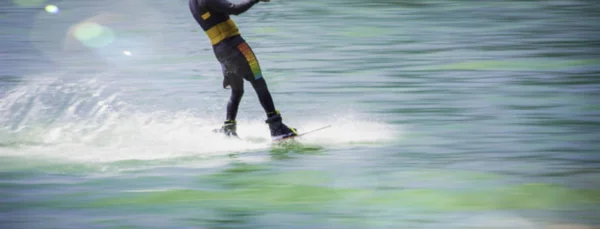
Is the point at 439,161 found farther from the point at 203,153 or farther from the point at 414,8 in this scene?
the point at 414,8

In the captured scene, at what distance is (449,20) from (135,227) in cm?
1303

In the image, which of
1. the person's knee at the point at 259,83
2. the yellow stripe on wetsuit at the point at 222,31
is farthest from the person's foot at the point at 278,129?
the yellow stripe on wetsuit at the point at 222,31

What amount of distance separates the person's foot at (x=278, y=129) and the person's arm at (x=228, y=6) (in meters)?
1.01

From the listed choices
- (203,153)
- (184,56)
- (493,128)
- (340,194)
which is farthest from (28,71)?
(340,194)

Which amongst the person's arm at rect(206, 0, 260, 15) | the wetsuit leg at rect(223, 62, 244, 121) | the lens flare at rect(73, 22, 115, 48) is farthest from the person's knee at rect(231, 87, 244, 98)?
the lens flare at rect(73, 22, 115, 48)

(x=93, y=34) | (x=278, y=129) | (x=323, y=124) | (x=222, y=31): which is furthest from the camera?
(x=93, y=34)

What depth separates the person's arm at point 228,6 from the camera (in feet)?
29.0

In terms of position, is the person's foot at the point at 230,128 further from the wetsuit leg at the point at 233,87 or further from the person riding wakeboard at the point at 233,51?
the person riding wakeboard at the point at 233,51

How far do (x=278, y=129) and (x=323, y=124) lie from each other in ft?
4.03

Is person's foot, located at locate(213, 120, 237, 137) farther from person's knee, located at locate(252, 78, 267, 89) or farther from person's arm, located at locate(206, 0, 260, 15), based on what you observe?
person's arm, located at locate(206, 0, 260, 15)

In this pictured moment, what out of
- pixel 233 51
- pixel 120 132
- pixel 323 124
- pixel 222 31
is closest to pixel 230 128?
pixel 233 51

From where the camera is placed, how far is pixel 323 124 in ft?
34.4

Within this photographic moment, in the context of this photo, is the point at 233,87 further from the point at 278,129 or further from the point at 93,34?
the point at 93,34

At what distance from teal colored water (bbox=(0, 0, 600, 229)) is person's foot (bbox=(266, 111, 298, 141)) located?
111 millimetres
